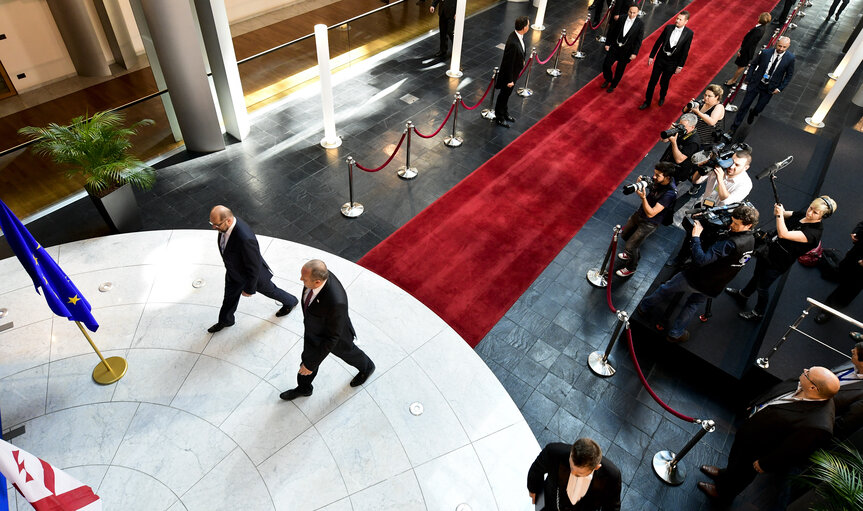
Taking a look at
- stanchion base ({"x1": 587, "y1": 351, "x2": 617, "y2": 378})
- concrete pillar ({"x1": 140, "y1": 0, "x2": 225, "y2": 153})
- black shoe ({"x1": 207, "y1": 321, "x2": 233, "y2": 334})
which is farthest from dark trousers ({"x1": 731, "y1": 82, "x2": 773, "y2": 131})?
black shoe ({"x1": 207, "y1": 321, "x2": 233, "y2": 334})

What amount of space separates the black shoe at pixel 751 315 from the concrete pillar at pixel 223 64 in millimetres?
7800

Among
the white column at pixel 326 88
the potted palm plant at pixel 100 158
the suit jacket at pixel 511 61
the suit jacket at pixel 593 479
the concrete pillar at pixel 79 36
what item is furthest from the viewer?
the concrete pillar at pixel 79 36

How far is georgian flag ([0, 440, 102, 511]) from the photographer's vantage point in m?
3.17

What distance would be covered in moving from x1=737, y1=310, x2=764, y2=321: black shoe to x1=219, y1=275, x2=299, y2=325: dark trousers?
5.22 metres

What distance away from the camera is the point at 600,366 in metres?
5.55

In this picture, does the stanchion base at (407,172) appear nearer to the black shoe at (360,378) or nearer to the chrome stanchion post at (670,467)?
the black shoe at (360,378)

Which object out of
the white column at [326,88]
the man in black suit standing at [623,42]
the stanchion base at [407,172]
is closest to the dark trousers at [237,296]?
the stanchion base at [407,172]

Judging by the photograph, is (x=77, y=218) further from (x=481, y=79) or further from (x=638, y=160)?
(x=638, y=160)

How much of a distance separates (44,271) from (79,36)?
8.81m

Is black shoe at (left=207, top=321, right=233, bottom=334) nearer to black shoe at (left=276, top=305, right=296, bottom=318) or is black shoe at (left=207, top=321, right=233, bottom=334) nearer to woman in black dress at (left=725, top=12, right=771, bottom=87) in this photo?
black shoe at (left=276, top=305, right=296, bottom=318)

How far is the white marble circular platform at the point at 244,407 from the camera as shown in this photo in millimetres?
4324

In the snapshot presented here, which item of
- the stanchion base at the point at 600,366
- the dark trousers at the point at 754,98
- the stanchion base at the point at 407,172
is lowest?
the stanchion base at the point at 600,366

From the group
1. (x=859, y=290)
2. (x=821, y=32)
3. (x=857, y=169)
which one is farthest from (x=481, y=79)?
(x=821, y=32)

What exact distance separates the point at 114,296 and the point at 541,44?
10727mm
